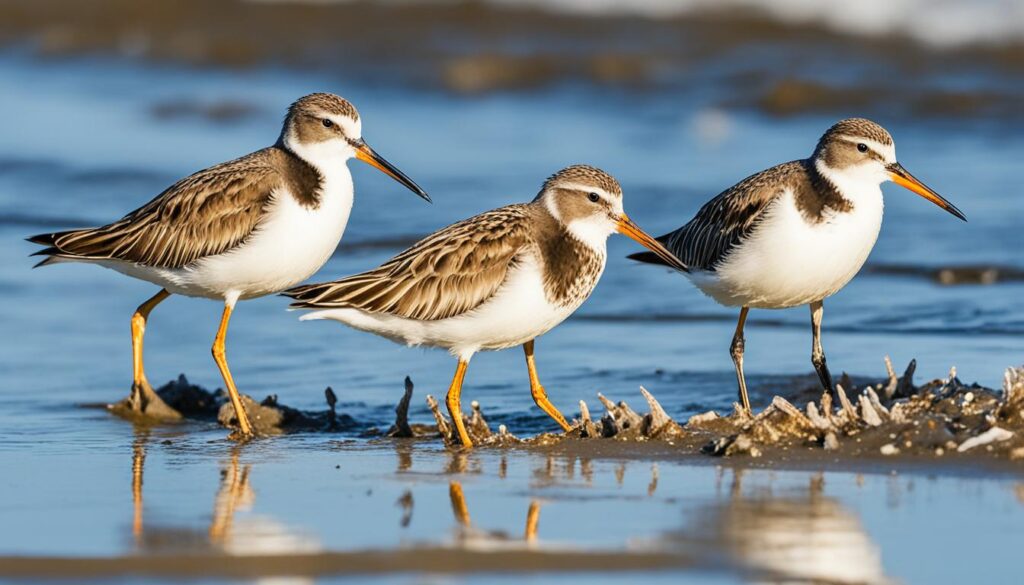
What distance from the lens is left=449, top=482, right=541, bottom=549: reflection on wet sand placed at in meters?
6.49

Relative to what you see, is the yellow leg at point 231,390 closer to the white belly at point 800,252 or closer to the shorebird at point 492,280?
the shorebird at point 492,280

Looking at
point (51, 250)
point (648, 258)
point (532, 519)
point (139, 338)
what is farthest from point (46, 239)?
Answer: point (532, 519)

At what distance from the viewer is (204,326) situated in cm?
1258

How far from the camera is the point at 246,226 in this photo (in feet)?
32.4

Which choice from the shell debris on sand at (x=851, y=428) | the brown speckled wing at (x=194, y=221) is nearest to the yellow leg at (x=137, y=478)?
the brown speckled wing at (x=194, y=221)

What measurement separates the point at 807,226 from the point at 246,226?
3312 mm

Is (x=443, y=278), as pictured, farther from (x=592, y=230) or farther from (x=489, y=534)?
(x=489, y=534)

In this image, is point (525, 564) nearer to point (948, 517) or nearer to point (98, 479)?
point (948, 517)

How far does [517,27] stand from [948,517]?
70.5ft

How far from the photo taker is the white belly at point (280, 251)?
32.2ft

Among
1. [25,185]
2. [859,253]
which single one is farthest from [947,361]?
[25,185]

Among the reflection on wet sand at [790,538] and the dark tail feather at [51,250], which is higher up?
the dark tail feather at [51,250]

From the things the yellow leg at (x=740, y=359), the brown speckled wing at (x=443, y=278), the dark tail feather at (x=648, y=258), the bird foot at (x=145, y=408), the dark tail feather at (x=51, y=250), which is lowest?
the bird foot at (x=145, y=408)

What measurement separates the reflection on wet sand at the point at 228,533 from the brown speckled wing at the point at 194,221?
2.67 meters
